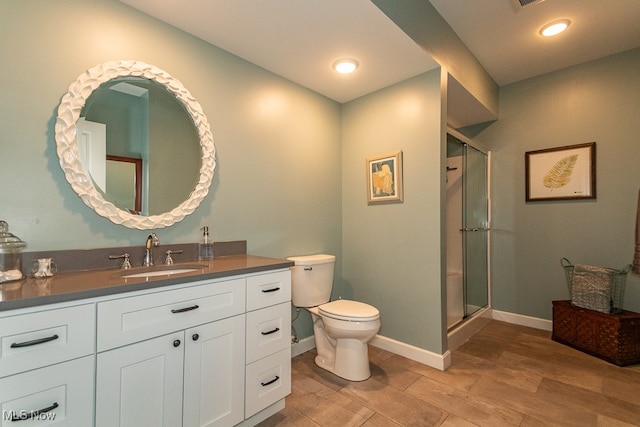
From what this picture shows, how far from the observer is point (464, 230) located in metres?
2.84

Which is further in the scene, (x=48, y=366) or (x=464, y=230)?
(x=464, y=230)

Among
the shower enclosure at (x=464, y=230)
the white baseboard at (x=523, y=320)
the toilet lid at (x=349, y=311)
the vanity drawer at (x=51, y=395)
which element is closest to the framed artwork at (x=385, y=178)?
the shower enclosure at (x=464, y=230)

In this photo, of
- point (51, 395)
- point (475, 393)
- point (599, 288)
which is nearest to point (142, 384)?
point (51, 395)

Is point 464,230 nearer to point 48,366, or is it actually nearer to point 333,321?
point 333,321

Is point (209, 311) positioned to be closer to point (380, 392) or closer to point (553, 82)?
point (380, 392)

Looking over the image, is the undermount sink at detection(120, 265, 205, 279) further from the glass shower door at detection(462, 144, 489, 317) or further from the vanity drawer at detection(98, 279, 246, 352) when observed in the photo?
the glass shower door at detection(462, 144, 489, 317)

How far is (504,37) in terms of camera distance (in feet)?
7.60

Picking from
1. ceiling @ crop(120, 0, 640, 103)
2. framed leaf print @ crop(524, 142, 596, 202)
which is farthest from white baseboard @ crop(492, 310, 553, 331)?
ceiling @ crop(120, 0, 640, 103)

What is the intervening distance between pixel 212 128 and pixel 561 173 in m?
3.22

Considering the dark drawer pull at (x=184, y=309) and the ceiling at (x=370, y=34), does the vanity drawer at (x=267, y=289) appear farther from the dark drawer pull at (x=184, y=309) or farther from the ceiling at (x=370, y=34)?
the ceiling at (x=370, y=34)

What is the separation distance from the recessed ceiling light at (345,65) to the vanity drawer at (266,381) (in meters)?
1.96

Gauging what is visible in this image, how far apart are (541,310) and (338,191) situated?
2.42 metres

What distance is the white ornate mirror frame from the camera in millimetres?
1342

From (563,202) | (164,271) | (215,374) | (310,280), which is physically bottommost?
(215,374)
